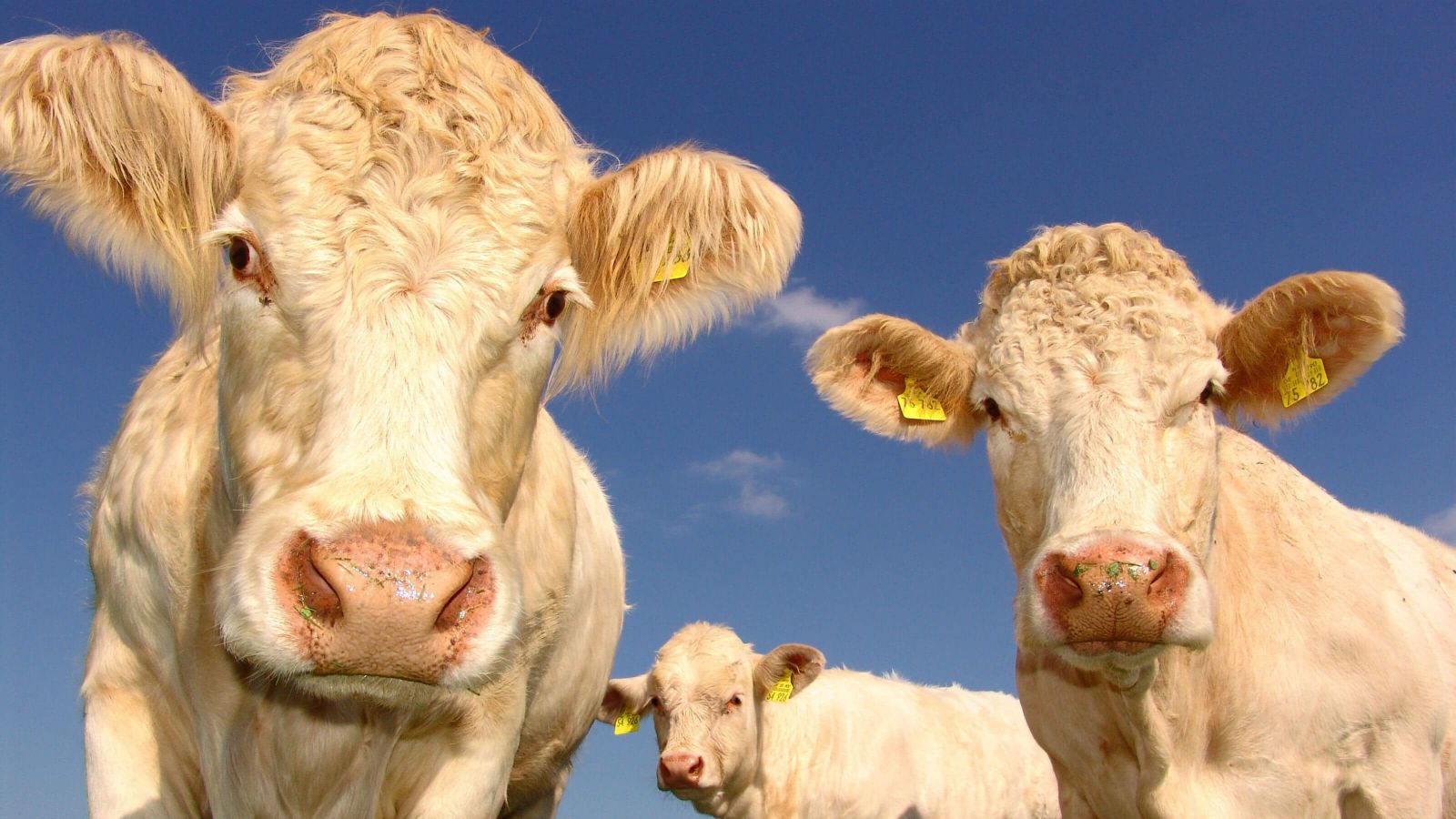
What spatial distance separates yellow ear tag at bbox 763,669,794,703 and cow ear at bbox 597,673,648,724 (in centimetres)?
114

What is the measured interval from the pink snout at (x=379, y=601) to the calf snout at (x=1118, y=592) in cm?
210

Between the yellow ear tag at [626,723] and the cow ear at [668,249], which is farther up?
the yellow ear tag at [626,723]

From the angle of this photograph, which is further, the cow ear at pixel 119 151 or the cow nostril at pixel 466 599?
the cow ear at pixel 119 151

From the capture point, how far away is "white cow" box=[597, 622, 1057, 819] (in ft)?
32.9

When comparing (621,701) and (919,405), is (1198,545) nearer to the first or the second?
(919,405)

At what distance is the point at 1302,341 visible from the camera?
4.94m

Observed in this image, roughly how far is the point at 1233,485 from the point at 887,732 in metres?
6.87

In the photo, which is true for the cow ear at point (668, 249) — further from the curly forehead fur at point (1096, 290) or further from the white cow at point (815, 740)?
the white cow at point (815, 740)

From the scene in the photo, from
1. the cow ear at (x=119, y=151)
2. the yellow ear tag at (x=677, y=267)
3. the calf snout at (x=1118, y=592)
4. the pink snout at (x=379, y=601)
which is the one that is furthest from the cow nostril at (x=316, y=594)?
the calf snout at (x=1118, y=592)

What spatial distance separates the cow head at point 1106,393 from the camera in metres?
3.89

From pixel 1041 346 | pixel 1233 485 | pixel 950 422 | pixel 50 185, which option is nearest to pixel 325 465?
pixel 50 185

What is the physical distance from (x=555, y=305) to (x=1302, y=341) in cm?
324

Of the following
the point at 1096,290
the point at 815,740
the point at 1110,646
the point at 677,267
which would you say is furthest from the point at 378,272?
the point at 815,740

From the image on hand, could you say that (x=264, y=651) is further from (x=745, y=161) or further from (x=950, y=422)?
(x=950, y=422)
